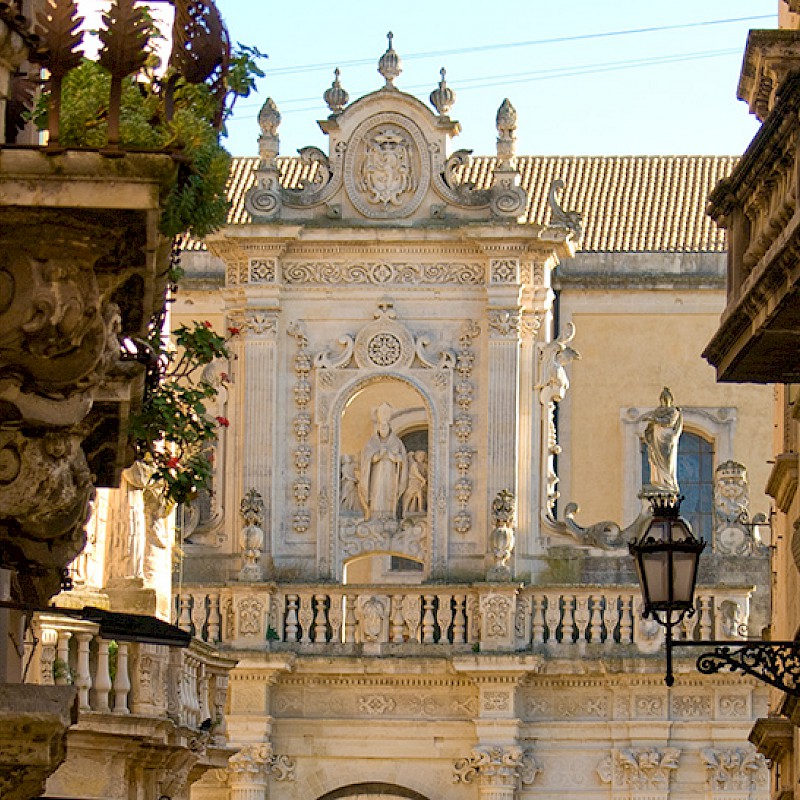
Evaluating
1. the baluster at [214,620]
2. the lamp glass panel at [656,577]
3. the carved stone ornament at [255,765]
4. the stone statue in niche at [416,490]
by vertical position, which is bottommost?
the carved stone ornament at [255,765]

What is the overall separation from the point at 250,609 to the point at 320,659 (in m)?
0.97

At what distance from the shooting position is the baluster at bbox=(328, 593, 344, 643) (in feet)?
116

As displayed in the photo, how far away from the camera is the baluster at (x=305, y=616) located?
35.1m

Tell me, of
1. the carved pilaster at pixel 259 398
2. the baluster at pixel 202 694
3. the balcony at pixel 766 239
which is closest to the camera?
the balcony at pixel 766 239

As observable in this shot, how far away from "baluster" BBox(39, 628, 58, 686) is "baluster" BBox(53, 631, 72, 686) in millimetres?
27

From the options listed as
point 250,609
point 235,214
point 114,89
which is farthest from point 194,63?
point 235,214

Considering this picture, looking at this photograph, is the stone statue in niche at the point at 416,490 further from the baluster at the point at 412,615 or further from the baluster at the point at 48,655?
the baluster at the point at 48,655

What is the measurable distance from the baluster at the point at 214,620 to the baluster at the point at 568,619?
12.8 feet

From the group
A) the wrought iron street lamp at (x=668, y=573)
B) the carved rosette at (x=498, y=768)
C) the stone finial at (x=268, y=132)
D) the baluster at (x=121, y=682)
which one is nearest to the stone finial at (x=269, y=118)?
the stone finial at (x=268, y=132)

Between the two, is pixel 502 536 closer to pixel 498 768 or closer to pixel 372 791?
pixel 498 768

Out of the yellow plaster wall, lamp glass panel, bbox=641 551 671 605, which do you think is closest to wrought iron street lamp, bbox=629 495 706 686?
lamp glass panel, bbox=641 551 671 605

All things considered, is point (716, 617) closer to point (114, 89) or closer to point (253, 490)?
point (253, 490)

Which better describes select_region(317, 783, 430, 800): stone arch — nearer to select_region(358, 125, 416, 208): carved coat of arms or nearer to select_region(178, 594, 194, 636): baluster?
select_region(178, 594, 194, 636): baluster

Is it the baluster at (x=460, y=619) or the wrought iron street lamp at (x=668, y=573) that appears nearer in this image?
the wrought iron street lamp at (x=668, y=573)
